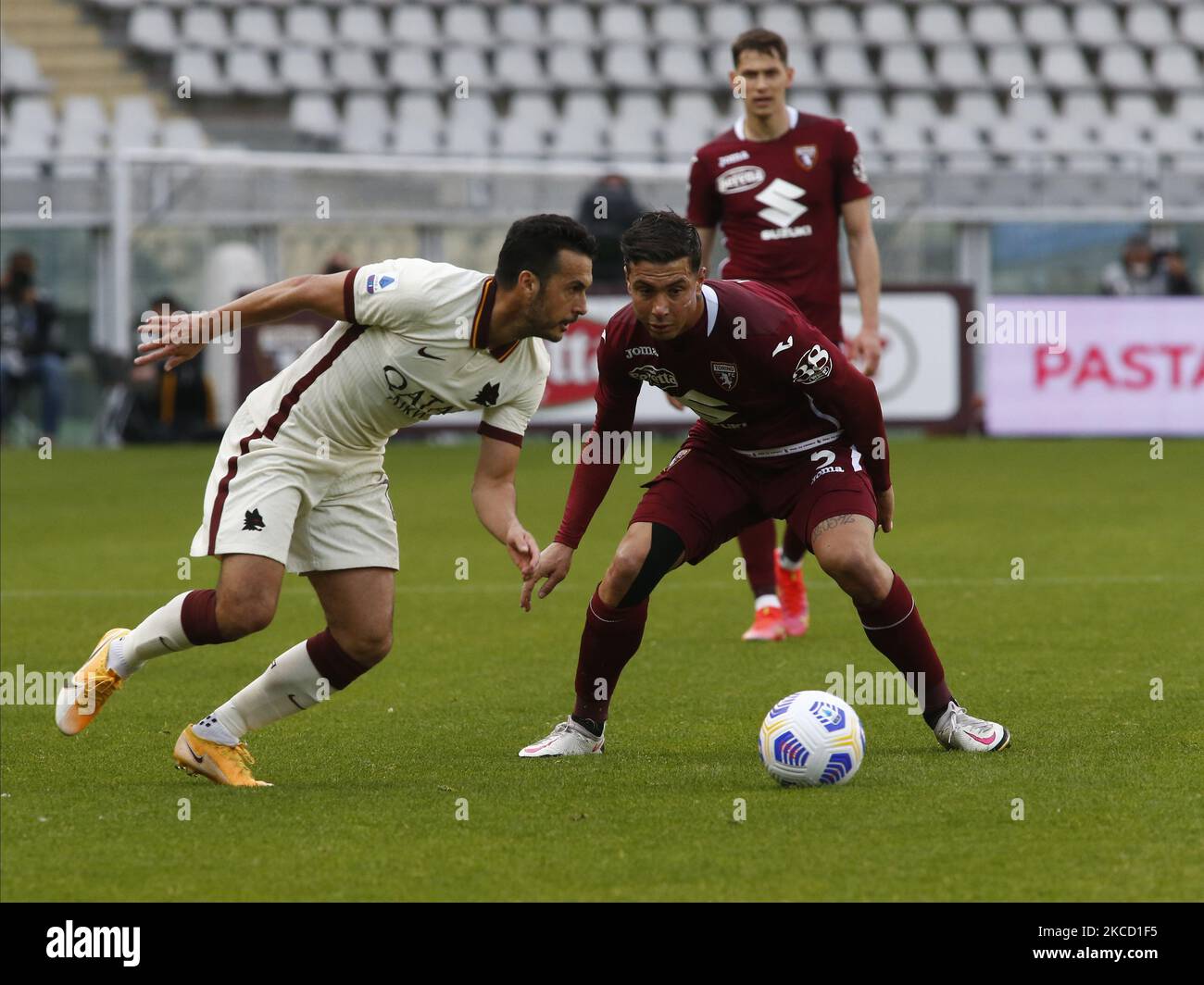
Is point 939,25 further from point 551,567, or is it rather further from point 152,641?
point 152,641

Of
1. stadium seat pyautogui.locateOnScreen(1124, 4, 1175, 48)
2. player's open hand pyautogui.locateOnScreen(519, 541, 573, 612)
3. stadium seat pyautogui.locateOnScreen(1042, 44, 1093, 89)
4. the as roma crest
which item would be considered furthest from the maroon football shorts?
stadium seat pyautogui.locateOnScreen(1124, 4, 1175, 48)

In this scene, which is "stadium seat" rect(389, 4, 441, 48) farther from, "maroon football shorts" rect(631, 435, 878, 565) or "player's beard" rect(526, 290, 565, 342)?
"player's beard" rect(526, 290, 565, 342)

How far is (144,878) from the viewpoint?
4.26m

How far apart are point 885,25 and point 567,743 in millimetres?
21504

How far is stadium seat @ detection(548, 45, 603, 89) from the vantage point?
24.6 m

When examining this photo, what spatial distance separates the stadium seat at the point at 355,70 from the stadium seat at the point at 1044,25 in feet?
28.6

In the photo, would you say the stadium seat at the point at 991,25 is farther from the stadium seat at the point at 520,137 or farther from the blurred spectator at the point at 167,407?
the blurred spectator at the point at 167,407

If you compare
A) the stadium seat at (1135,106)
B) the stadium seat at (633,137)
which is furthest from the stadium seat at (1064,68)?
the stadium seat at (633,137)

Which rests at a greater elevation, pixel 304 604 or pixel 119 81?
pixel 119 81

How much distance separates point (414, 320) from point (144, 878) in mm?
1768

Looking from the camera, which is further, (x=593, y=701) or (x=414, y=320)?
(x=593, y=701)
